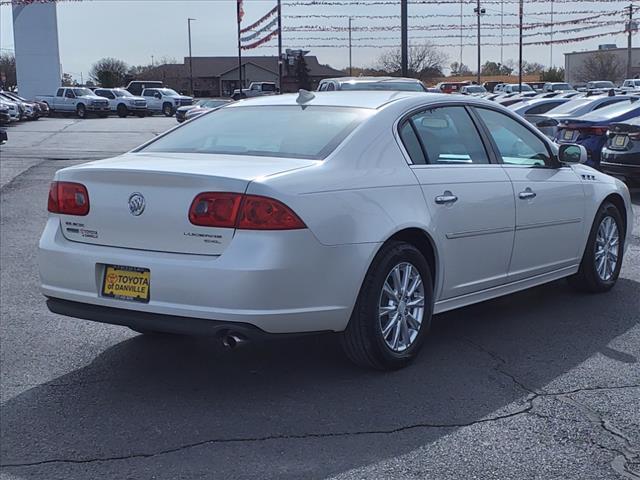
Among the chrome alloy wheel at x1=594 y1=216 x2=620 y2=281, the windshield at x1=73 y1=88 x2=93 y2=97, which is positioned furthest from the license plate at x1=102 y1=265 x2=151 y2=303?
the windshield at x1=73 y1=88 x2=93 y2=97

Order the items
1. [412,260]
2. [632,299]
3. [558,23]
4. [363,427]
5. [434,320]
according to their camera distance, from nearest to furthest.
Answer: [363,427]
[412,260]
[434,320]
[632,299]
[558,23]

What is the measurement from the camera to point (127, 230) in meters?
4.73

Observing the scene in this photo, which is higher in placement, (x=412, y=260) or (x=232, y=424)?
(x=412, y=260)

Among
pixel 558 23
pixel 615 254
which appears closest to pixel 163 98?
pixel 558 23

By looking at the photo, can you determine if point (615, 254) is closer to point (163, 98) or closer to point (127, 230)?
point (127, 230)

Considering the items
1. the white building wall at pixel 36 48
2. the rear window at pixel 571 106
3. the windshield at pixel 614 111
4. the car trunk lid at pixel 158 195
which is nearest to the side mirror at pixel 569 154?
the car trunk lid at pixel 158 195

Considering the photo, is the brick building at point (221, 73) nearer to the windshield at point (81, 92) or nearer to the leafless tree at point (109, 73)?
the leafless tree at point (109, 73)

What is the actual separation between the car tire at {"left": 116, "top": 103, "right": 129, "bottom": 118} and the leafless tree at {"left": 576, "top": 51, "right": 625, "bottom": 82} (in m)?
53.0

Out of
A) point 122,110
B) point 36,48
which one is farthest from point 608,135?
point 36,48

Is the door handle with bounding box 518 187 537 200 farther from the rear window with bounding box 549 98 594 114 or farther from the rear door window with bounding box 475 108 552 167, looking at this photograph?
the rear window with bounding box 549 98 594 114

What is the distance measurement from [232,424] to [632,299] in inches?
151

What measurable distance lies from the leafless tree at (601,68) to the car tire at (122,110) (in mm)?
52991

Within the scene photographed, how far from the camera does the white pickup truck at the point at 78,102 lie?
54469 mm

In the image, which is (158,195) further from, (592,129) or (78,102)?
(78,102)
